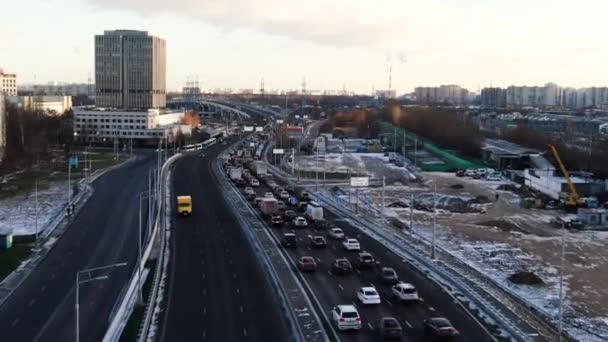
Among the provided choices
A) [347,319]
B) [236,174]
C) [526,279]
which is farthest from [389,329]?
[236,174]

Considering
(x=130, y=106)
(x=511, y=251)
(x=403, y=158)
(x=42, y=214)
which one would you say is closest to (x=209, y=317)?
(x=511, y=251)

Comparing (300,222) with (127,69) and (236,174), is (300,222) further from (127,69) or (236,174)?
(127,69)

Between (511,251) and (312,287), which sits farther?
(511,251)

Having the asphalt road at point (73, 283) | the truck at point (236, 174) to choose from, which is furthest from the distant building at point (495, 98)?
the asphalt road at point (73, 283)

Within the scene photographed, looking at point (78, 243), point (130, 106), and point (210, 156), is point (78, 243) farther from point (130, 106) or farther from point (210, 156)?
point (130, 106)

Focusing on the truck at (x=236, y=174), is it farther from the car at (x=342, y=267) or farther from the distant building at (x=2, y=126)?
the car at (x=342, y=267)
